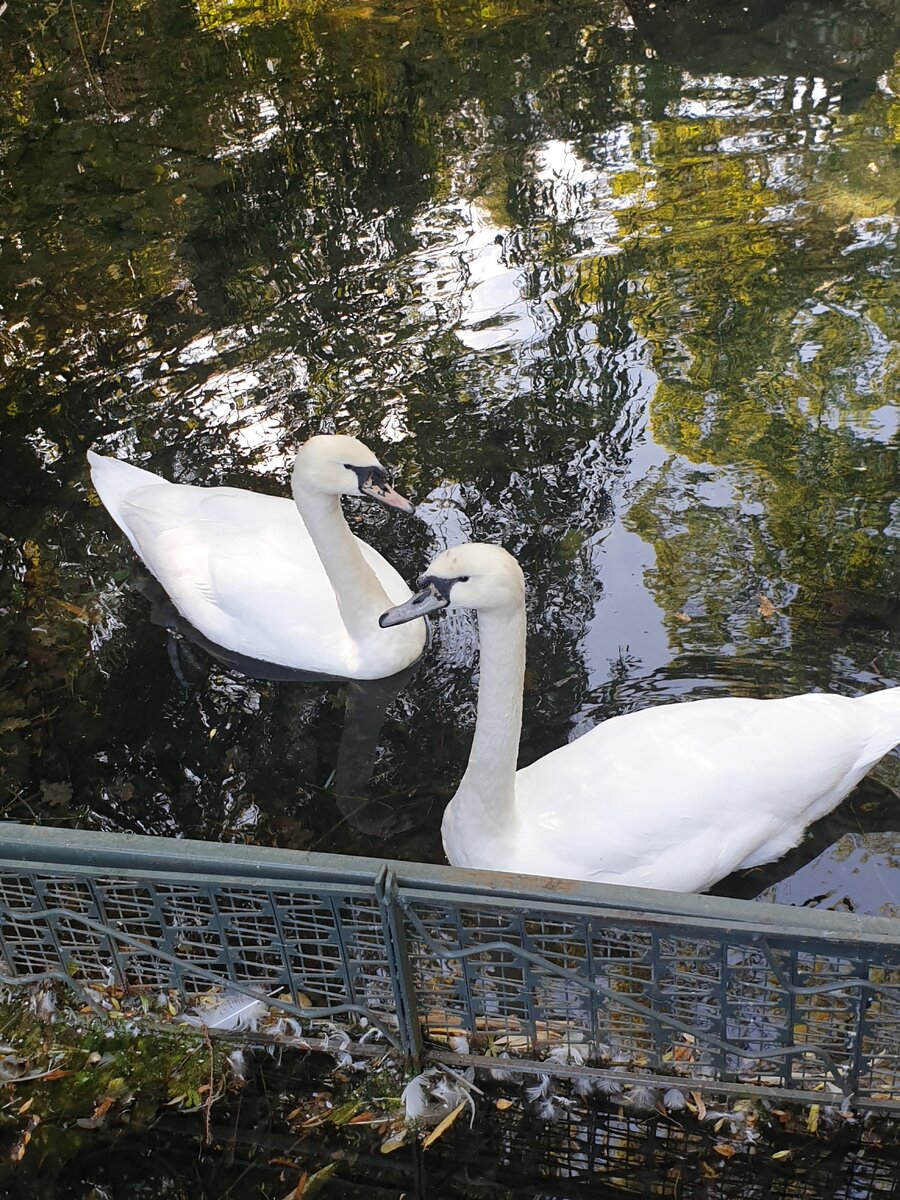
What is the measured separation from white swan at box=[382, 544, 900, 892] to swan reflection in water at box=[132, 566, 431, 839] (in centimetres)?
58

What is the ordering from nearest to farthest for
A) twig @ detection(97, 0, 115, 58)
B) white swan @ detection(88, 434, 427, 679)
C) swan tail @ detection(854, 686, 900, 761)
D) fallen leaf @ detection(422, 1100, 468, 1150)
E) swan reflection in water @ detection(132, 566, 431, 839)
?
fallen leaf @ detection(422, 1100, 468, 1150), swan tail @ detection(854, 686, 900, 761), swan reflection in water @ detection(132, 566, 431, 839), white swan @ detection(88, 434, 427, 679), twig @ detection(97, 0, 115, 58)

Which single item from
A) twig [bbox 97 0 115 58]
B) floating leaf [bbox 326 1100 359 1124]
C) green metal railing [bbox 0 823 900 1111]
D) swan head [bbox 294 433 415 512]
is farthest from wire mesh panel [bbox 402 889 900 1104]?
twig [bbox 97 0 115 58]

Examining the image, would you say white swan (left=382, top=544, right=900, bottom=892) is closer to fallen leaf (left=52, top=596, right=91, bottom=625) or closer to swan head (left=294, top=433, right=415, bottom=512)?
swan head (left=294, top=433, right=415, bottom=512)

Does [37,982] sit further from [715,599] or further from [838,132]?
[838,132]

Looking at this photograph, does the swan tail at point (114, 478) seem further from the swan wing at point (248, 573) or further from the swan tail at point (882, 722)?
the swan tail at point (882, 722)

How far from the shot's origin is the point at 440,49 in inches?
398

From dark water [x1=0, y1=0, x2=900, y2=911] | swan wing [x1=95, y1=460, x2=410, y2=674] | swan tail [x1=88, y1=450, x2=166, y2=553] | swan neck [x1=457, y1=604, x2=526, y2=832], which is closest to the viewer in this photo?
swan neck [x1=457, y1=604, x2=526, y2=832]

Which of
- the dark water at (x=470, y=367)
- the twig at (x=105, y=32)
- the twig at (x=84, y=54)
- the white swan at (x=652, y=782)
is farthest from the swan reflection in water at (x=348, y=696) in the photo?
the twig at (x=105, y=32)

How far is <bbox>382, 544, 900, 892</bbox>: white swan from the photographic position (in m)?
3.27

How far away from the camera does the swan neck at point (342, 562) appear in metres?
4.15

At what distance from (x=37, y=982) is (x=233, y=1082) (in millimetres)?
657

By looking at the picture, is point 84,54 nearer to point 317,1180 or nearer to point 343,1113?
point 343,1113

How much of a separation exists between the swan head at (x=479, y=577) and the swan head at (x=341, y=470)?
1.03 m

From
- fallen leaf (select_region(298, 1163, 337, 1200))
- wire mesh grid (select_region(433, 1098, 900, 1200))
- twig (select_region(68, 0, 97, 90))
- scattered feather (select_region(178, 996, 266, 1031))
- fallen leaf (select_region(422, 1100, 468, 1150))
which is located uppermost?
twig (select_region(68, 0, 97, 90))
